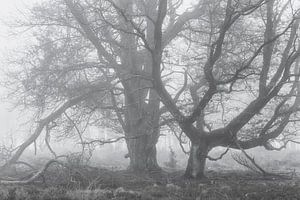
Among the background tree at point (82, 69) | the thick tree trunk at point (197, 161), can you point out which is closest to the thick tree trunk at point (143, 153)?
the background tree at point (82, 69)

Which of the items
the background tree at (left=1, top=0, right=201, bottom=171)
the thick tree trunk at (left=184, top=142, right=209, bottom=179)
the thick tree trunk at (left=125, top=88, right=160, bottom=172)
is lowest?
the thick tree trunk at (left=184, top=142, right=209, bottom=179)

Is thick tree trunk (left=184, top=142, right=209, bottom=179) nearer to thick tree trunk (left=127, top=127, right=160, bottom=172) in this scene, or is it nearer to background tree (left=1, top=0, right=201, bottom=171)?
background tree (left=1, top=0, right=201, bottom=171)

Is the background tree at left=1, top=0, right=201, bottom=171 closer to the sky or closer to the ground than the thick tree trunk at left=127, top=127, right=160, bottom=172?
closer to the sky

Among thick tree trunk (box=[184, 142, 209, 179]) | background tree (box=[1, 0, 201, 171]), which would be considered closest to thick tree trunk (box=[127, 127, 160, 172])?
background tree (box=[1, 0, 201, 171])

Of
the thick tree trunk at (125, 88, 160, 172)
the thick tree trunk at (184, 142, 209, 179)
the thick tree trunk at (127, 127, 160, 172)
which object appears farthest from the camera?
the thick tree trunk at (127, 127, 160, 172)

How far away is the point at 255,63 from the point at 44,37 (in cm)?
764

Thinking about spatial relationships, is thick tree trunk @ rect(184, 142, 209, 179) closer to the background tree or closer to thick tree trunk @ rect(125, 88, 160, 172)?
the background tree

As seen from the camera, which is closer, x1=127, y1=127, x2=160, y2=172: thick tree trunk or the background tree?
the background tree

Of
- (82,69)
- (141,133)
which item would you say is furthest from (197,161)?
(82,69)

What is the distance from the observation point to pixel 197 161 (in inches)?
499

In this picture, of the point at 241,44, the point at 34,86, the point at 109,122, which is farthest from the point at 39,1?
the point at 241,44

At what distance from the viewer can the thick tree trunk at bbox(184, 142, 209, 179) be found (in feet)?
41.1

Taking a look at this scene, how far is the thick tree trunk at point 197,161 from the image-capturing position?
1253 cm

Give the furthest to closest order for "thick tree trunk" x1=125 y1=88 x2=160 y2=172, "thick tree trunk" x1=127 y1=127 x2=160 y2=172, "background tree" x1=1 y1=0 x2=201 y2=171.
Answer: "thick tree trunk" x1=127 y1=127 x2=160 y2=172 < "thick tree trunk" x1=125 y1=88 x2=160 y2=172 < "background tree" x1=1 y1=0 x2=201 y2=171
